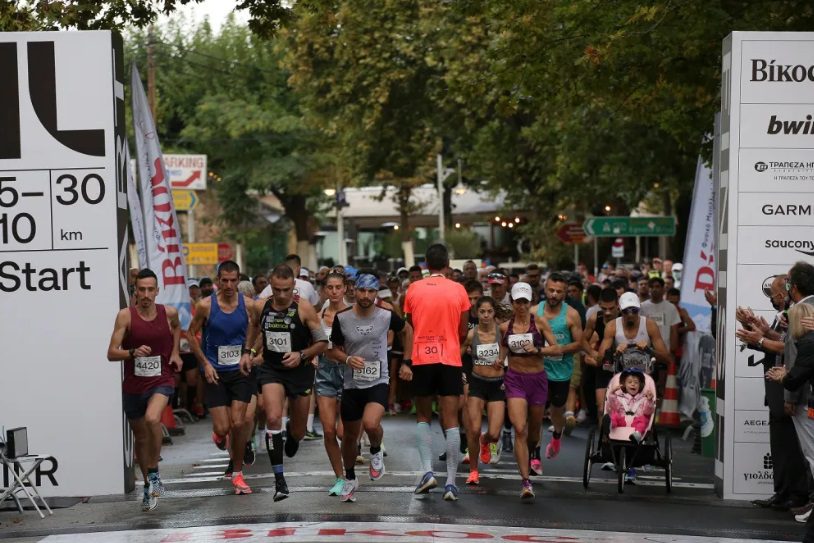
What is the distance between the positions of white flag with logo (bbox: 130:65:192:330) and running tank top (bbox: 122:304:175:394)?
6.99 meters

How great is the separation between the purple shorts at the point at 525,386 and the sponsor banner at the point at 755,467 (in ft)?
6.17

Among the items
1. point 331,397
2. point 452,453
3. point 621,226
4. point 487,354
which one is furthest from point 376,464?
point 621,226

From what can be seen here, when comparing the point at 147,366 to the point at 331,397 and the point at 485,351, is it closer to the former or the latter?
the point at 331,397

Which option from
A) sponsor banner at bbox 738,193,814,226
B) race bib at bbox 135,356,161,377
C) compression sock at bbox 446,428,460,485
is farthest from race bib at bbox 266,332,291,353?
sponsor banner at bbox 738,193,814,226

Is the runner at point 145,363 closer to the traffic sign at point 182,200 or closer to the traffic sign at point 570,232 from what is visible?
the traffic sign at point 182,200

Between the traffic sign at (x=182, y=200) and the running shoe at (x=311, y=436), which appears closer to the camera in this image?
the running shoe at (x=311, y=436)

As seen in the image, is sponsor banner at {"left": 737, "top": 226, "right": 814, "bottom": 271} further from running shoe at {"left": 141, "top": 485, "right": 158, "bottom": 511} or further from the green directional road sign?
the green directional road sign

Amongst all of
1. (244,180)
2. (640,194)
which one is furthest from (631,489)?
(244,180)

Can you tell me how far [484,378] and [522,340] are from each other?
524mm

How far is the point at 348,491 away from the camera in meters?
12.9

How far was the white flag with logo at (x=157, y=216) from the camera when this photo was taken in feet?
66.0

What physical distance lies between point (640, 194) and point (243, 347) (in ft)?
82.0

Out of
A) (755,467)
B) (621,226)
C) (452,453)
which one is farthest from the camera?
(621,226)

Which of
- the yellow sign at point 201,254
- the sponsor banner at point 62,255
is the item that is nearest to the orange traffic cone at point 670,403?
the sponsor banner at point 62,255
